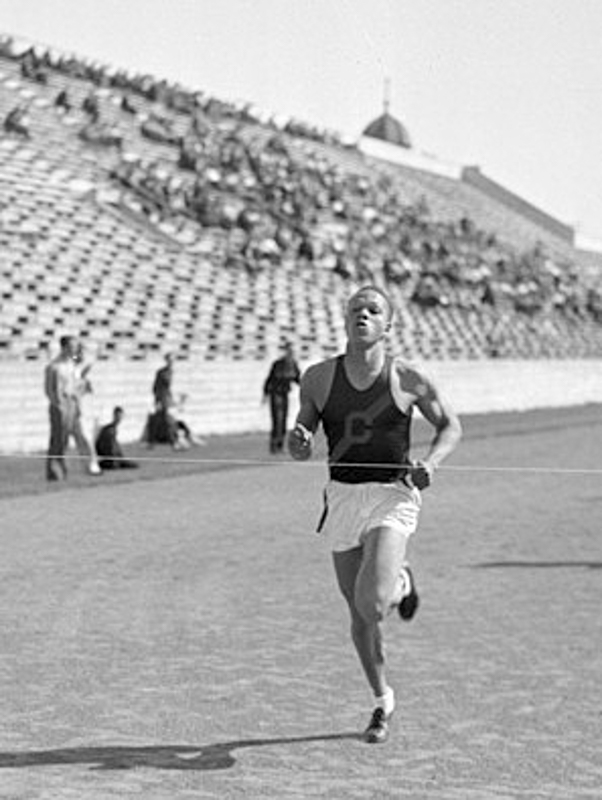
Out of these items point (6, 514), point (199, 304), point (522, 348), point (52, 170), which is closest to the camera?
point (6, 514)

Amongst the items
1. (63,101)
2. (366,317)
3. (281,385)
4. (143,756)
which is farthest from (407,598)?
(63,101)

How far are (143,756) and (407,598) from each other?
1.61m

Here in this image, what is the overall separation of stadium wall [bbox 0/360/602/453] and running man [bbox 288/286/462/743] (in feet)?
45.3

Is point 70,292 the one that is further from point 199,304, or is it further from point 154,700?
point 154,700

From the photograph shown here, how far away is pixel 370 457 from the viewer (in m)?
7.58

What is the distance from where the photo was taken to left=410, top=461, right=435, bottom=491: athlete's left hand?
7441 mm

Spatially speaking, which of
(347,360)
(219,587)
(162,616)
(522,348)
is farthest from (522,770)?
(522,348)

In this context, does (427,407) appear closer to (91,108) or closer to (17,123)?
(17,123)

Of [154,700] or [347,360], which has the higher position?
[347,360]

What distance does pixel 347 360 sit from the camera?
301 inches

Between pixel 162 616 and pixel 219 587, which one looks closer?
pixel 162 616

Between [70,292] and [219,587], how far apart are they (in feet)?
68.0

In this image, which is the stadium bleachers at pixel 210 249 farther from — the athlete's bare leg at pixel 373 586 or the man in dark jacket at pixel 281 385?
the athlete's bare leg at pixel 373 586

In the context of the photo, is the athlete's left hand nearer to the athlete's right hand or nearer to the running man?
the running man
